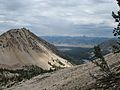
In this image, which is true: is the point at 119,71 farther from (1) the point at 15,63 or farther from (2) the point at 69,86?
(1) the point at 15,63

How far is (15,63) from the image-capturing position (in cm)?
18325

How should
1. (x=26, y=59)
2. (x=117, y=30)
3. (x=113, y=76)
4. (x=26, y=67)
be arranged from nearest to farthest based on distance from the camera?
(x=117, y=30), (x=113, y=76), (x=26, y=67), (x=26, y=59)

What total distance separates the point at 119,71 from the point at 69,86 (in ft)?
20.2

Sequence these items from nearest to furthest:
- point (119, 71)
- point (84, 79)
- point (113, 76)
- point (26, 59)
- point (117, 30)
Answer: point (117, 30), point (113, 76), point (119, 71), point (84, 79), point (26, 59)

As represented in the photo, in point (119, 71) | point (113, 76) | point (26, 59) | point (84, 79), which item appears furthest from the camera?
point (26, 59)

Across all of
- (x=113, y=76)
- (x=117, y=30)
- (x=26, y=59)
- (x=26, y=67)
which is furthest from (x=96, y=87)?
(x=26, y=59)

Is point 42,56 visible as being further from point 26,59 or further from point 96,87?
point 96,87

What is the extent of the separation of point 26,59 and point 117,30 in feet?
541

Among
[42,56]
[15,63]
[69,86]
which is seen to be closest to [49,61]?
[42,56]

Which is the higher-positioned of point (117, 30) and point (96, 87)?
point (117, 30)

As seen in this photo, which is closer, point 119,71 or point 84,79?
point 119,71

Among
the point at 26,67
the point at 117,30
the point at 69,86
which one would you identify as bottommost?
the point at 26,67

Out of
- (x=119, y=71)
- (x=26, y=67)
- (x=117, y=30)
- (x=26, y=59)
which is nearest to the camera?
(x=117, y=30)

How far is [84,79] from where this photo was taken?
112 ft
